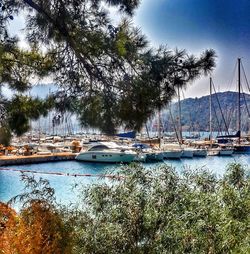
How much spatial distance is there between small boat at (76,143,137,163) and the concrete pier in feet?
3.75

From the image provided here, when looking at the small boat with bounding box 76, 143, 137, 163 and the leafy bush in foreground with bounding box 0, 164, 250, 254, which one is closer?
the leafy bush in foreground with bounding box 0, 164, 250, 254

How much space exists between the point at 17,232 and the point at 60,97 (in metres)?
1.49

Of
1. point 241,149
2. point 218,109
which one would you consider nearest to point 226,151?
point 241,149

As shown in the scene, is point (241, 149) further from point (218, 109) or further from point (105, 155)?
point (218, 109)

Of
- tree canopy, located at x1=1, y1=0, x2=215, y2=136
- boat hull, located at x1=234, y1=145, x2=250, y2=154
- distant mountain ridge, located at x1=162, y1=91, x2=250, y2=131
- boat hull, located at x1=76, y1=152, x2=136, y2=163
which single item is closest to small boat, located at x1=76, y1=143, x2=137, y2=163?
boat hull, located at x1=76, y1=152, x2=136, y2=163

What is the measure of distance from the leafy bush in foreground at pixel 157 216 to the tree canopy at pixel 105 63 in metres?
1.40

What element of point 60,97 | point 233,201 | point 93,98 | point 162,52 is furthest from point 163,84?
point 233,201

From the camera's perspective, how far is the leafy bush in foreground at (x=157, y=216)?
539 centimetres

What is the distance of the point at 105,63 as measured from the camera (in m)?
4.48

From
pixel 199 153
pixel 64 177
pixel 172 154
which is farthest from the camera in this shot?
pixel 199 153

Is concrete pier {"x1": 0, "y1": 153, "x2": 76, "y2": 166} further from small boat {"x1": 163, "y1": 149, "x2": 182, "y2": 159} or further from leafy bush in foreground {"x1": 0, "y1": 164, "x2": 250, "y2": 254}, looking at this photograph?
leafy bush in foreground {"x1": 0, "y1": 164, "x2": 250, "y2": 254}

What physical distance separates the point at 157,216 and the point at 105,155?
22623 mm

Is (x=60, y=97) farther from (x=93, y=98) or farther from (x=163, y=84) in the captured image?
(x=163, y=84)

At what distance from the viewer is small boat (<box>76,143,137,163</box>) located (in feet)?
92.3
